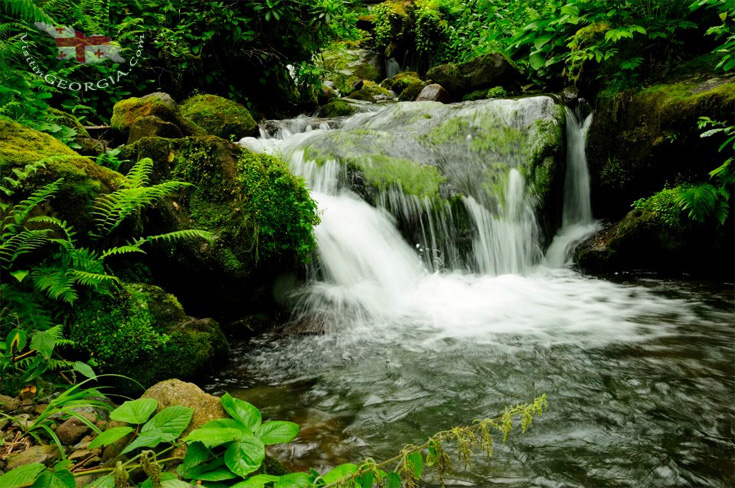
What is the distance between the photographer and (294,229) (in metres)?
4.71

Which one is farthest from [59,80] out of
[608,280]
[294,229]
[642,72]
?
[642,72]

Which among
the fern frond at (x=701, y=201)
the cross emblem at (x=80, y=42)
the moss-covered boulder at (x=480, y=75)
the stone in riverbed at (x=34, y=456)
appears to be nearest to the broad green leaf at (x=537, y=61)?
the moss-covered boulder at (x=480, y=75)

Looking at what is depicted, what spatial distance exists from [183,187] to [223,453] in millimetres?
3476

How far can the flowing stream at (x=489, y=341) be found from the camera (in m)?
2.55

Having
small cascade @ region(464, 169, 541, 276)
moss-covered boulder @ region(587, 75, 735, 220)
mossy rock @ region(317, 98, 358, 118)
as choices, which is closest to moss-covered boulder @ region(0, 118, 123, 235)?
small cascade @ region(464, 169, 541, 276)

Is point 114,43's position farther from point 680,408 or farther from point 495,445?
point 680,408

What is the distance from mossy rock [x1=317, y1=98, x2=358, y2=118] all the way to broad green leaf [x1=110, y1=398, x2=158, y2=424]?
30.9ft

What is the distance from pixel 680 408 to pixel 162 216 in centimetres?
467

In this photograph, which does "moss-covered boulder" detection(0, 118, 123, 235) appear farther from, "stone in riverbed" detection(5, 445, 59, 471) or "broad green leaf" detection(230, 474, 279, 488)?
"broad green leaf" detection(230, 474, 279, 488)

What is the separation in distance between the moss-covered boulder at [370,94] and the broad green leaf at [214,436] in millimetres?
12150

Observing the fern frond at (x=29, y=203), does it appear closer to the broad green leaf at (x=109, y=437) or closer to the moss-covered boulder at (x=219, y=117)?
the broad green leaf at (x=109, y=437)

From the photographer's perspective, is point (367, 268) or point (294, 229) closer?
point (294, 229)

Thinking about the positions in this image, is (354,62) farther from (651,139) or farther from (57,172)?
(57,172)

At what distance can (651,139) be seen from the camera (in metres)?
6.43
